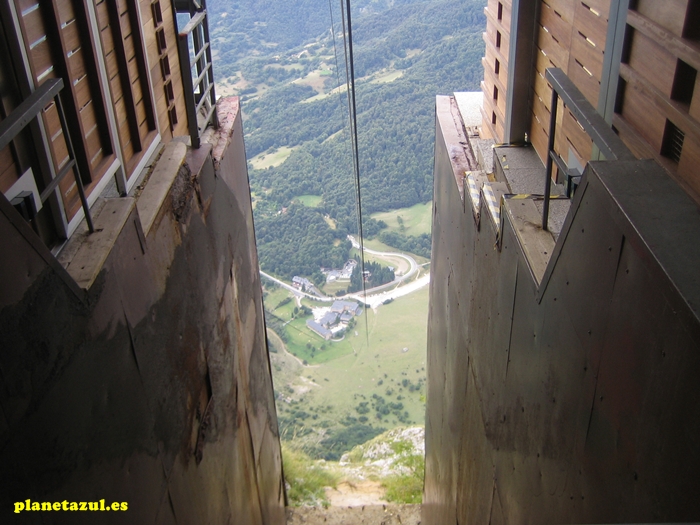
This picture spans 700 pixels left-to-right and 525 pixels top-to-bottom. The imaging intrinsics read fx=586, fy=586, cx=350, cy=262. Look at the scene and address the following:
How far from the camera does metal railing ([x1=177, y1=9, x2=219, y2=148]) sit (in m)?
5.25

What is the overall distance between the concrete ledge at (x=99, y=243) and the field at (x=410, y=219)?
38497 mm

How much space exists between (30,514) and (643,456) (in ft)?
6.88

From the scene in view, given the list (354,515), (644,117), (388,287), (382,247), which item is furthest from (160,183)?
(382,247)

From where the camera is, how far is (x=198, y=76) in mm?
5699

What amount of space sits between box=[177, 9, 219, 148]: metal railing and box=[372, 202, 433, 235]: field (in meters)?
35.5

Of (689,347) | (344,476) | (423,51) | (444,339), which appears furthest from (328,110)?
(689,347)

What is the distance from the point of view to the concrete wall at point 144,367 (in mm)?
2074

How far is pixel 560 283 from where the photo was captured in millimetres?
2777

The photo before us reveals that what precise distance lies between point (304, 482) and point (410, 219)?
105 ft

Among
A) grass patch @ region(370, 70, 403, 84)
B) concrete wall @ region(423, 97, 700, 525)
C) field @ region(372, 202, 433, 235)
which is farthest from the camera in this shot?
field @ region(372, 202, 433, 235)

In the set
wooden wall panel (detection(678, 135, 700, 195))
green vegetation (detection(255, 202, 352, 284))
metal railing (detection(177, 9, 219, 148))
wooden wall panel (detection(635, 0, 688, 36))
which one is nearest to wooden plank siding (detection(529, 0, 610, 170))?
wooden wall panel (detection(635, 0, 688, 36))

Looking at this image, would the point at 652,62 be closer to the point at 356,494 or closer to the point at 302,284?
the point at 356,494

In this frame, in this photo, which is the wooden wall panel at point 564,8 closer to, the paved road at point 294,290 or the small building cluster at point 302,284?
the paved road at point 294,290

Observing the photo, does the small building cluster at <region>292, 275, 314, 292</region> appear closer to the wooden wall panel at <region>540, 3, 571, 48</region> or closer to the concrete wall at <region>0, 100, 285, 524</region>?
the concrete wall at <region>0, 100, 285, 524</region>
